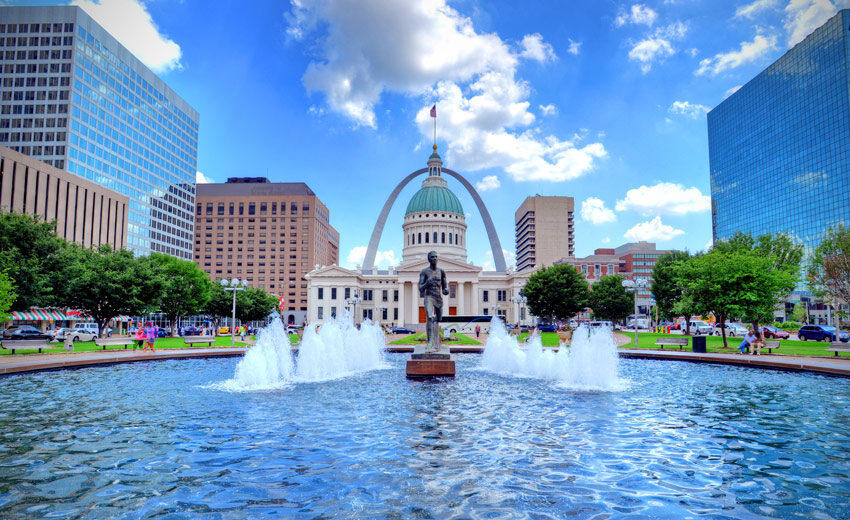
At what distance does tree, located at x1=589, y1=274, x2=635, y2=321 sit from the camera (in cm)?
8181

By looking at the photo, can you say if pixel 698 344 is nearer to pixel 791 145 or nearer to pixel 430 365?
pixel 430 365

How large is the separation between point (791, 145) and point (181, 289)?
128753 millimetres

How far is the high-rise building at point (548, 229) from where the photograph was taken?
6594 inches

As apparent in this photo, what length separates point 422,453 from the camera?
8492 mm

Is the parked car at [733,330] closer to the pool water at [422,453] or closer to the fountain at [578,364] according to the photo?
the fountain at [578,364]

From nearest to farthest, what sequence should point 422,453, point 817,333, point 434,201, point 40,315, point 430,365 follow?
1. point 422,453
2. point 430,365
3. point 817,333
4. point 40,315
5. point 434,201

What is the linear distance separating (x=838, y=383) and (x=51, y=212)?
320 ft

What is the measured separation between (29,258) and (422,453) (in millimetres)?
47694

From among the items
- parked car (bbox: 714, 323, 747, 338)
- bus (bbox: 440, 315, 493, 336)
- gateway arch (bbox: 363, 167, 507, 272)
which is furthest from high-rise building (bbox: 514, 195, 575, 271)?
parked car (bbox: 714, 323, 747, 338)

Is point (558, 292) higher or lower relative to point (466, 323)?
higher

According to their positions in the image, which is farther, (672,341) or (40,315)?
(40,315)

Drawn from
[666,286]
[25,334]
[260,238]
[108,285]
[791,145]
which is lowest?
[25,334]

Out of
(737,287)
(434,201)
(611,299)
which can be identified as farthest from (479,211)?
(737,287)

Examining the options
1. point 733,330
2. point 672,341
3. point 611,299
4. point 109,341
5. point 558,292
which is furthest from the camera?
point 611,299
